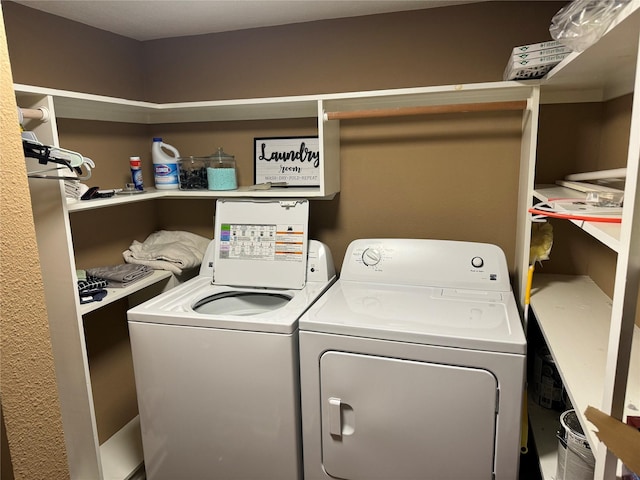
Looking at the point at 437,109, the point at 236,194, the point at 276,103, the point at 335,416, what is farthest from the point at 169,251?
the point at 437,109

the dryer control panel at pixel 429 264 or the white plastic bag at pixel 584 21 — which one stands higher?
the white plastic bag at pixel 584 21

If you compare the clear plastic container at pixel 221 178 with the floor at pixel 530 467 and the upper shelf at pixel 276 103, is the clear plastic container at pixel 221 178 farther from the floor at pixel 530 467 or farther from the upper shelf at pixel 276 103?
the floor at pixel 530 467

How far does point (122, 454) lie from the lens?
2.19 meters

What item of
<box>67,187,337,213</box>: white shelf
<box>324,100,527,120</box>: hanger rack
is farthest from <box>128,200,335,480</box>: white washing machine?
<box>324,100,527,120</box>: hanger rack

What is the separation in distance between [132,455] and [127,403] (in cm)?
37

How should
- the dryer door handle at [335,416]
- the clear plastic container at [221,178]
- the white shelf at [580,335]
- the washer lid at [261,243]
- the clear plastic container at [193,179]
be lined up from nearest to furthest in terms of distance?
1. the white shelf at [580,335]
2. the dryer door handle at [335,416]
3. the washer lid at [261,243]
4. the clear plastic container at [221,178]
5. the clear plastic container at [193,179]

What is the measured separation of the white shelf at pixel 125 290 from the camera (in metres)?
1.78

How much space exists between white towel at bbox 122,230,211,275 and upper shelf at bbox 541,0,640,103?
6.12 feet

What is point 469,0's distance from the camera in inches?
78.0

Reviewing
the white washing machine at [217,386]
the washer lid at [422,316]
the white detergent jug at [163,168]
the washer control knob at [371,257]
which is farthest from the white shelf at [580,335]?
the white detergent jug at [163,168]

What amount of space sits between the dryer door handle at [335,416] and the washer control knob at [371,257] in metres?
0.68

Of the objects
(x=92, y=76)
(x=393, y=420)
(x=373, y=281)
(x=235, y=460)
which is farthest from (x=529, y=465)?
(x=92, y=76)

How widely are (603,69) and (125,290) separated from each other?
80.1 inches

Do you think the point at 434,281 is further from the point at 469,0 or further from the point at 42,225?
the point at 42,225
